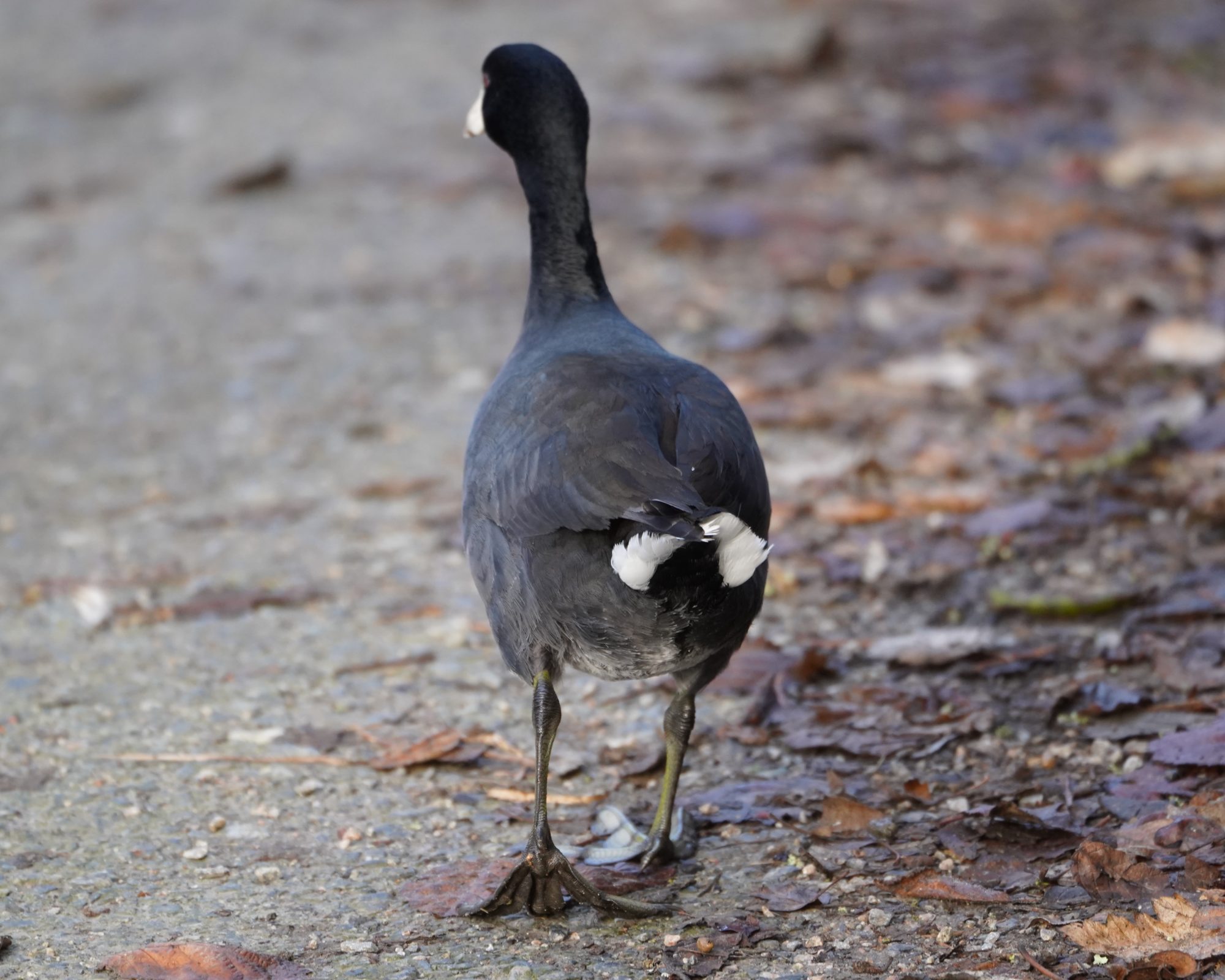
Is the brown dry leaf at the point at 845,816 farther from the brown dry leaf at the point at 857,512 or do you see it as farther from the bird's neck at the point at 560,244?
the brown dry leaf at the point at 857,512

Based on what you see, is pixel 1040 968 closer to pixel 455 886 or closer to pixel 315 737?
pixel 455 886

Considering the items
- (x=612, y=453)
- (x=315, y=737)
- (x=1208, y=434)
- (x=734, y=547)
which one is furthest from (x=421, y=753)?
(x=1208, y=434)

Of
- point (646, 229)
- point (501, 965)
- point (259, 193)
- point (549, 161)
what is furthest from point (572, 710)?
point (259, 193)

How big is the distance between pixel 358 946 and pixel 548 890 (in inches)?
16.6

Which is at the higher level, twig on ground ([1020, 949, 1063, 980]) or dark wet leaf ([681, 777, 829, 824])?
twig on ground ([1020, 949, 1063, 980])

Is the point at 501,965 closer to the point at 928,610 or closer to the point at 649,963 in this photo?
the point at 649,963

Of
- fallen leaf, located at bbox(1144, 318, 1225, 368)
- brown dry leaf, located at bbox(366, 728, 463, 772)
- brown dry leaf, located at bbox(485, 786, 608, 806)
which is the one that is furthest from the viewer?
fallen leaf, located at bbox(1144, 318, 1225, 368)

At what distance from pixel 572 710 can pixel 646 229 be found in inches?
163

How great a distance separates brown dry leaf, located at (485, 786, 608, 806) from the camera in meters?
3.65

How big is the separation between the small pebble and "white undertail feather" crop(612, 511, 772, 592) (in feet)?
2.88

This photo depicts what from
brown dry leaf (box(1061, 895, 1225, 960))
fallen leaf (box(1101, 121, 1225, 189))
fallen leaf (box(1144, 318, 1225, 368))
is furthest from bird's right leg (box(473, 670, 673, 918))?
fallen leaf (box(1101, 121, 1225, 189))

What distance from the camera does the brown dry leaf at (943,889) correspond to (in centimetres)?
301

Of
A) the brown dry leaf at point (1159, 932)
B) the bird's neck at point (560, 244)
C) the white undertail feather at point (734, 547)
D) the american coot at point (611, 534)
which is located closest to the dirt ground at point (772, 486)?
the brown dry leaf at point (1159, 932)

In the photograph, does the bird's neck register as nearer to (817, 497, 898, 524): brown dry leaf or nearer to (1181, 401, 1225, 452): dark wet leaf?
(817, 497, 898, 524): brown dry leaf
